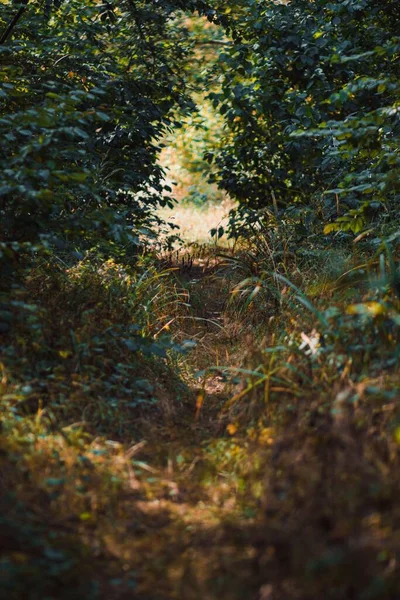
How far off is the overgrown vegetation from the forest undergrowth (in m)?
0.01

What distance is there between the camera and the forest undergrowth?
7.40 ft

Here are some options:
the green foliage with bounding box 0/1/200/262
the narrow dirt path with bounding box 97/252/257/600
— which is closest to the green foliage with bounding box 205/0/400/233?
the green foliage with bounding box 0/1/200/262

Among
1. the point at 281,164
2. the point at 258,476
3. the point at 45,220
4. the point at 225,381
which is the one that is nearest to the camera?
the point at 258,476

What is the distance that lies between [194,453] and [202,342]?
5.90 ft

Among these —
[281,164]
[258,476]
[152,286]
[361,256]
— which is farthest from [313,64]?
[258,476]

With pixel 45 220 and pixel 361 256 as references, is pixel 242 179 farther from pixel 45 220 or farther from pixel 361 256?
pixel 45 220

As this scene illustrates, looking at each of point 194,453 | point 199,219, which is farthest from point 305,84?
point 194,453

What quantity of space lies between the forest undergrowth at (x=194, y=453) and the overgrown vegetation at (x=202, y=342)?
0.01 m

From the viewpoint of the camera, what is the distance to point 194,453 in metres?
3.49

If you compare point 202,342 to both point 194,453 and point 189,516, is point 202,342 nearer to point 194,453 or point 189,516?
point 194,453

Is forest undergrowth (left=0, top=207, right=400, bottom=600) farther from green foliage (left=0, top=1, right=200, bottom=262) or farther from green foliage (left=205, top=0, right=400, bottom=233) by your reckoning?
green foliage (left=205, top=0, right=400, bottom=233)

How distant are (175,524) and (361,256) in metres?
3.27

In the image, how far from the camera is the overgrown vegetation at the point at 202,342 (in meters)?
2.35

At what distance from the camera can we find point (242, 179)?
7.48 meters
